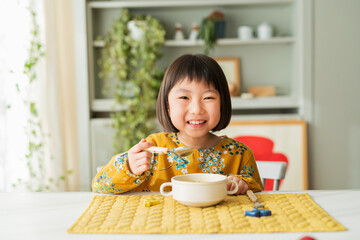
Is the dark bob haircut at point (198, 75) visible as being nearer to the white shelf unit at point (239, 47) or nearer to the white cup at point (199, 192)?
the white cup at point (199, 192)

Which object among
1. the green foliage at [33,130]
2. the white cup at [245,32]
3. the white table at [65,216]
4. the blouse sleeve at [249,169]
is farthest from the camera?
the white cup at [245,32]

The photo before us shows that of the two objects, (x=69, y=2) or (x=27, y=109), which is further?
(x=69, y=2)

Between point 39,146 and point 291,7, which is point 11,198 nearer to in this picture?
point 39,146

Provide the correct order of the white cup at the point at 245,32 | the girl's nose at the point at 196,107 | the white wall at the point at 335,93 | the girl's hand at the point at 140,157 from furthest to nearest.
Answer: the white cup at the point at 245,32, the white wall at the point at 335,93, the girl's nose at the point at 196,107, the girl's hand at the point at 140,157

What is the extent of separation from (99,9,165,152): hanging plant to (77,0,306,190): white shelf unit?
0.09m

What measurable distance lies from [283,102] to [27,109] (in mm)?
1968

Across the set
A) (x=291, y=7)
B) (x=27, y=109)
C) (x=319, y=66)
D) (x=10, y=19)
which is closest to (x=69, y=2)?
(x=10, y=19)

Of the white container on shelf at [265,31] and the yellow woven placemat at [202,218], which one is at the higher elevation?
the white container on shelf at [265,31]

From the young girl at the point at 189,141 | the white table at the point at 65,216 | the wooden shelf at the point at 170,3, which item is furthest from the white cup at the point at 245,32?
the white table at the point at 65,216

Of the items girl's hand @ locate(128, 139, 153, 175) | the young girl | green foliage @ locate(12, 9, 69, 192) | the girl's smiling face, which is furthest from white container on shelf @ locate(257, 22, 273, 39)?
girl's hand @ locate(128, 139, 153, 175)

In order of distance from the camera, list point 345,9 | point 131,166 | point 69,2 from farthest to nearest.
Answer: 1. point 69,2
2. point 345,9
3. point 131,166

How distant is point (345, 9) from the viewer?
3.00m

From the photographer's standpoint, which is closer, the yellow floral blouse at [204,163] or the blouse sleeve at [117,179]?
the blouse sleeve at [117,179]

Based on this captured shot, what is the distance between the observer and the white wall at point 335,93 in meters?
3.01
